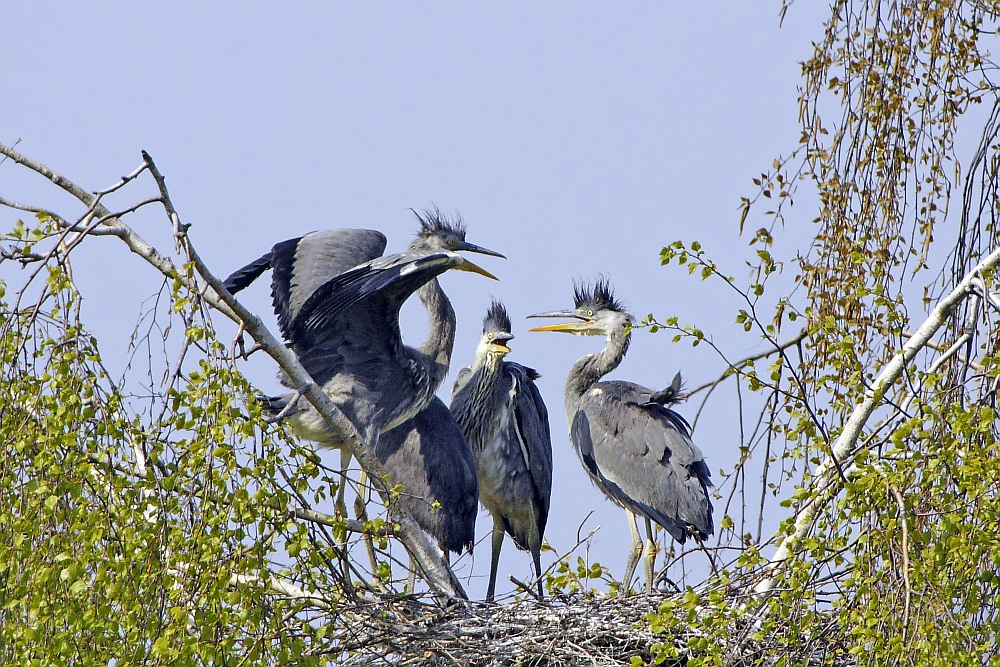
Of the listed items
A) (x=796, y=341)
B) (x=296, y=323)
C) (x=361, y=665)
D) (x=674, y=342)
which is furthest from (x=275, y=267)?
(x=674, y=342)

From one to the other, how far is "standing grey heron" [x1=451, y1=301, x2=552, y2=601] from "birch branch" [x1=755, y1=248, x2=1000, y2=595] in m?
4.28

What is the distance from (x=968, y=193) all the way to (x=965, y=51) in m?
0.46

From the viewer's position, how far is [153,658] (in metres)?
2.97

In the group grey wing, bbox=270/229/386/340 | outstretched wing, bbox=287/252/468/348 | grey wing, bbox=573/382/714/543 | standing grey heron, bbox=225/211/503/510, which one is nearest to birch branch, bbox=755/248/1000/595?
outstretched wing, bbox=287/252/468/348

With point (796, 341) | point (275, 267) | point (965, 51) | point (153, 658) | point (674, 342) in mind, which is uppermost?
point (275, 267)

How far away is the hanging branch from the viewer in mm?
3512

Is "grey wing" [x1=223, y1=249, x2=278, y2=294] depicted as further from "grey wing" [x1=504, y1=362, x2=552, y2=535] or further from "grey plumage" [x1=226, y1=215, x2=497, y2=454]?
"grey wing" [x1=504, y1=362, x2=552, y2=535]

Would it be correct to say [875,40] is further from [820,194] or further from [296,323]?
[296,323]

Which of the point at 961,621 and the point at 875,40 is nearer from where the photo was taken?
the point at 961,621

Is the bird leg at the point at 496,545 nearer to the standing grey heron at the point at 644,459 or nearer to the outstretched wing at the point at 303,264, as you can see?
the standing grey heron at the point at 644,459

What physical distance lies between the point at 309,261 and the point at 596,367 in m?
3.01

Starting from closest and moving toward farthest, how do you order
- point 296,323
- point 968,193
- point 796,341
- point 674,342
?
point 674,342, point 968,193, point 796,341, point 296,323

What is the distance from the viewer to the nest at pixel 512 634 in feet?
15.7

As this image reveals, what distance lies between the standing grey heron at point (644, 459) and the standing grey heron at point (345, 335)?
4.49 feet
